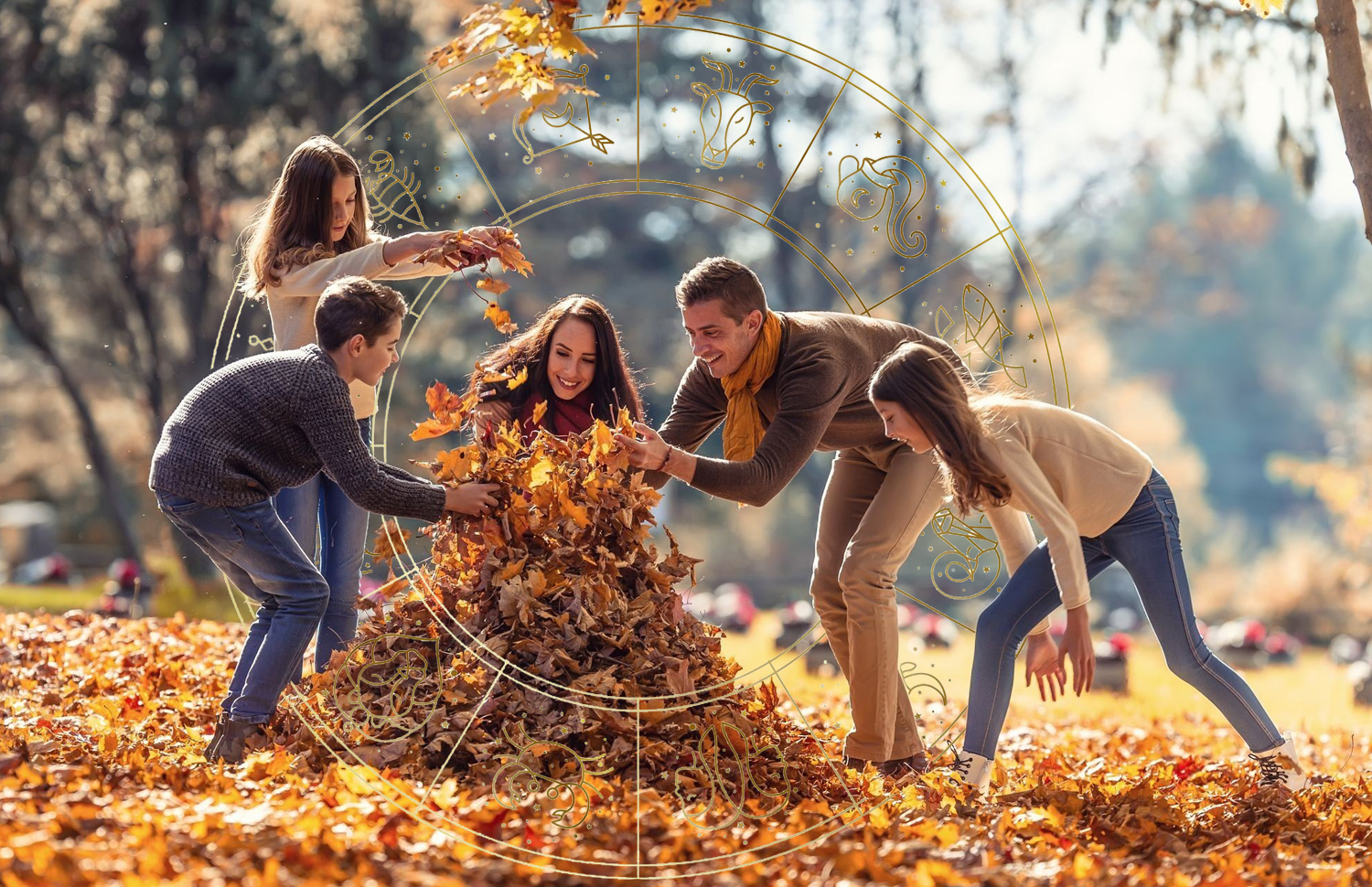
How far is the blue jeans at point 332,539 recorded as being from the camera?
355 cm

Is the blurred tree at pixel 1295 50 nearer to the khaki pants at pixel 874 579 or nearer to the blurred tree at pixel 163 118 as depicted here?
the khaki pants at pixel 874 579

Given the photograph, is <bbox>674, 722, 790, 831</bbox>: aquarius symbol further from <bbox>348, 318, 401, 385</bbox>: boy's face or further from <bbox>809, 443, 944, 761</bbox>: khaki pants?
<bbox>348, 318, 401, 385</bbox>: boy's face

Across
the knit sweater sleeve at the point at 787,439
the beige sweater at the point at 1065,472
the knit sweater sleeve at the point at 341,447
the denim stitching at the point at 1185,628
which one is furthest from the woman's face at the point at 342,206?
the denim stitching at the point at 1185,628

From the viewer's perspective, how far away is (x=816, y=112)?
14578mm

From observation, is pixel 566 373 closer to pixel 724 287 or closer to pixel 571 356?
pixel 571 356

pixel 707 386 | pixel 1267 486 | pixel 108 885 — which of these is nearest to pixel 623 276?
pixel 707 386

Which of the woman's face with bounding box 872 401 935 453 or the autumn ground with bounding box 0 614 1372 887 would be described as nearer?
the autumn ground with bounding box 0 614 1372 887

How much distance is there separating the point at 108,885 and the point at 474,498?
1.31m

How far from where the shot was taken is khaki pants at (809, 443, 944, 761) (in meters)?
3.32

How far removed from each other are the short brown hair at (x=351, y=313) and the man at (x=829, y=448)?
677 mm

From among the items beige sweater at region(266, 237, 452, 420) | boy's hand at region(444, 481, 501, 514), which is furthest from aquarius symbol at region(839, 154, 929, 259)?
boy's hand at region(444, 481, 501, 514)

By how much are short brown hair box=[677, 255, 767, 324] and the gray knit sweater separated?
2.80ft

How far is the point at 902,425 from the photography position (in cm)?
298

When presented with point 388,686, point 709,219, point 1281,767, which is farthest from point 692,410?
point 709,219
